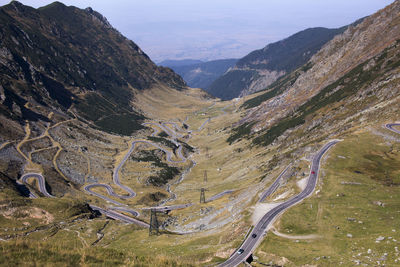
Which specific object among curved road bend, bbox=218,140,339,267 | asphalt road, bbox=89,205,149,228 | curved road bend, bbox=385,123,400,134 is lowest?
asphalt road, bbox=89,205,149,228

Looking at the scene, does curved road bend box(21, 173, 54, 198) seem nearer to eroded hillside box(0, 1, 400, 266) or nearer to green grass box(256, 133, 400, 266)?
eroded hillside box(0, 1, 400, 266)

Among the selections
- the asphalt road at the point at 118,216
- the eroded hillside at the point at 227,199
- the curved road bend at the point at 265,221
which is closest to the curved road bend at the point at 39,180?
the eroded hillside at the point at 227,199

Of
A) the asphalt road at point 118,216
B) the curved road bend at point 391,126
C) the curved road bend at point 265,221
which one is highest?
the curved road bend at point 391,126

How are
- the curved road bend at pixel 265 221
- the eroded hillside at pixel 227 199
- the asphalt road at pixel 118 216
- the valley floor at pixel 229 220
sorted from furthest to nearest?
the asphalt road at pixel 118 216 < the curved road bend at pixel 265 221 < the eroded hillside at pixel 227 199 < the valley floor at pixel 229 220

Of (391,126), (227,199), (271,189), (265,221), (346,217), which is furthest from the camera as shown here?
(227,199)

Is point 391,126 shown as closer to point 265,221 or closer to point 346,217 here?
point 346,217

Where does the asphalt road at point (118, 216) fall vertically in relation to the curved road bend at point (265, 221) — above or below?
below

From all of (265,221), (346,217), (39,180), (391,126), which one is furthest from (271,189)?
(39,180)

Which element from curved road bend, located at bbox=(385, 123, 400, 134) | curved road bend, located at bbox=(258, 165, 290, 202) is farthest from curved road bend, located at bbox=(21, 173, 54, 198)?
curved road bend, located at bbox=(385, 123, 400, 134)

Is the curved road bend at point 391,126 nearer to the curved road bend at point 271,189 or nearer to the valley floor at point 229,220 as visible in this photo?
→ the valley floor at point 229,220

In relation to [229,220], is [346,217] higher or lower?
higher
